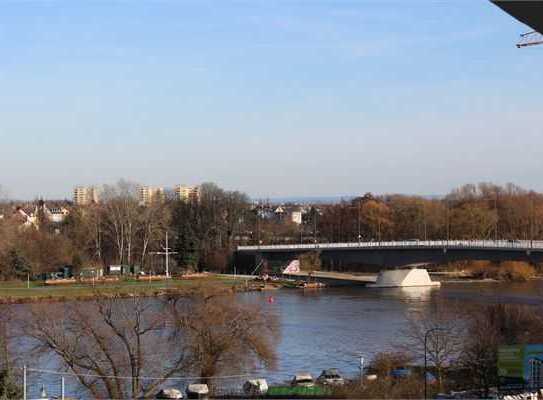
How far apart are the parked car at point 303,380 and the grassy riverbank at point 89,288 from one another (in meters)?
11.8

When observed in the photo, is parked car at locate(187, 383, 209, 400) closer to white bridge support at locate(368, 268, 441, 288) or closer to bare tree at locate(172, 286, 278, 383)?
bare tree at locate(172, 286, 278, 383)

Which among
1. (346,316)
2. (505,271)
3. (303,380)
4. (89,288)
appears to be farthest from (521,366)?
(505,271)

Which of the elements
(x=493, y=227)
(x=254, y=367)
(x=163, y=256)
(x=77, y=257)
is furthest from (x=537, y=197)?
(x=254, y=367)

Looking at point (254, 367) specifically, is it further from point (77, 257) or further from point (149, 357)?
point (77, 257)

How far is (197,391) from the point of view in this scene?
475 inches

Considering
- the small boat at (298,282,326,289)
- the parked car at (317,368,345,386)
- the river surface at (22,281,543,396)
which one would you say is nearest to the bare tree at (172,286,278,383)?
the parked car at (317,368,345,386)

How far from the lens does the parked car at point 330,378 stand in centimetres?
1287

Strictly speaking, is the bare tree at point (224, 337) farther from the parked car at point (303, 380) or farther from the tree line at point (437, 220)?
the tree line at point (437, 220)

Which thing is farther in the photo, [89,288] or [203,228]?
[203,228]

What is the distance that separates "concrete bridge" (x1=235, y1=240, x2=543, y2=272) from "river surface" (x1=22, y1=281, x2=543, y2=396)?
1.20 meters

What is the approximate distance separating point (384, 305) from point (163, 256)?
14.5 meters

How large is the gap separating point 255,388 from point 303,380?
1143 mm

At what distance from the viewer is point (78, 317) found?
13047 mm

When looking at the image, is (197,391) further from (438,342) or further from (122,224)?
(122,224)
